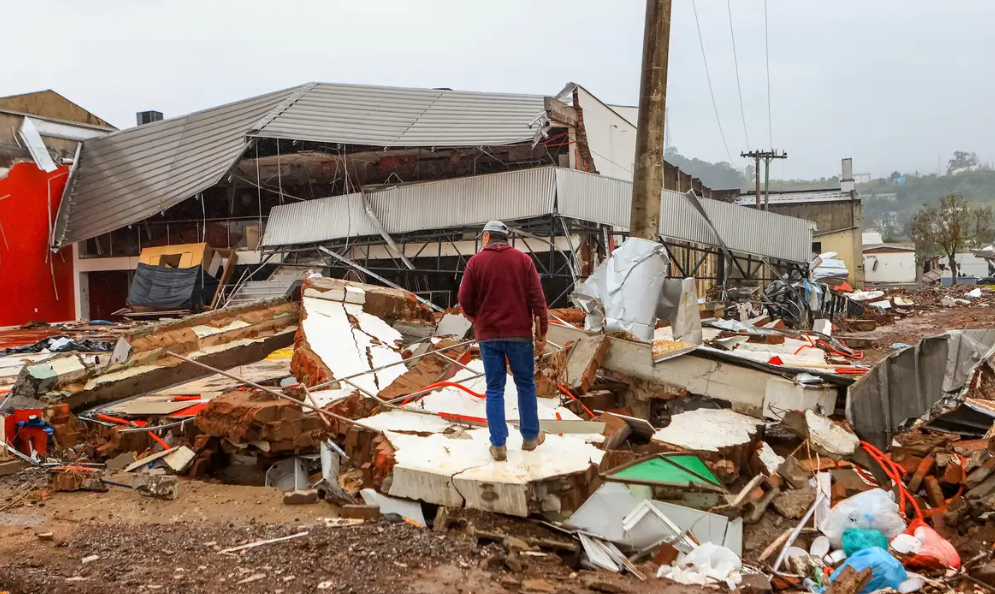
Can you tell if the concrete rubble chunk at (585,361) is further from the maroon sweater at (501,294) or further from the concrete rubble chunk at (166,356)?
the concrete rubble chunk at (166,356)

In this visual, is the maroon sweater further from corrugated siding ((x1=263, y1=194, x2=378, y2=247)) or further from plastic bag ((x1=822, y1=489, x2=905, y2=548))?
corrugated siding ((x1=263, y1=194, x2=378, y2=247))

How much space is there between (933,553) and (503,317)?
2.77 m

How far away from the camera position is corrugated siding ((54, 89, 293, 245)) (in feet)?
64.1

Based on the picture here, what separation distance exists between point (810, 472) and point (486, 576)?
9.37ft

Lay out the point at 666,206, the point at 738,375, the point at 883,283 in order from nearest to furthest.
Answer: the point at 738,375
the point at 666,206
the point at 883,283

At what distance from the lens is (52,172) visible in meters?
22.3

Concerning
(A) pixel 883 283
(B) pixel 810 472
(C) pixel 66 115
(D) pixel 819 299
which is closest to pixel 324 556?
(B) pixel 810 472

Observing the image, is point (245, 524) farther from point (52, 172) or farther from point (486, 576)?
→ point (52, 172)

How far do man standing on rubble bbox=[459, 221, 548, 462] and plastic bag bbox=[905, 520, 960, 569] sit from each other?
2255mm

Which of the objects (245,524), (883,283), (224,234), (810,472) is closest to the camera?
(245,524)

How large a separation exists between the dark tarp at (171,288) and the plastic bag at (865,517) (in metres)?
18.5

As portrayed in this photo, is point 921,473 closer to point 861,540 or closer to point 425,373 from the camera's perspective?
point 861,540

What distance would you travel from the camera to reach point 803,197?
46.0 meters

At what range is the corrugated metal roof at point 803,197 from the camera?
43.9 m
